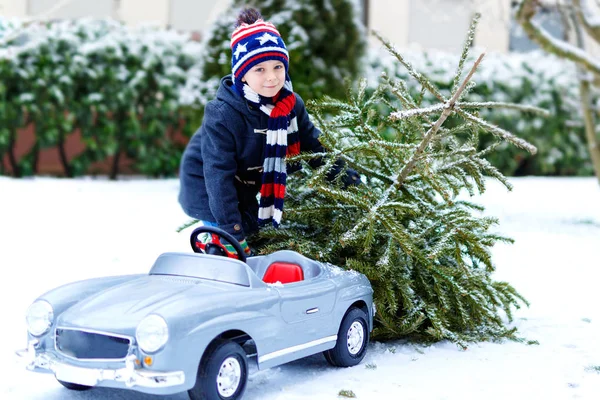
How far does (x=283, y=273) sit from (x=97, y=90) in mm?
7285

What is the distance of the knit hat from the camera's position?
154 inches

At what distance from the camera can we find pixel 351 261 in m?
4.07

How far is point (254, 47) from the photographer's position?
12.8 ft

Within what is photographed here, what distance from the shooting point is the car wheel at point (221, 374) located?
9.97 ft

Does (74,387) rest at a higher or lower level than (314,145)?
lower

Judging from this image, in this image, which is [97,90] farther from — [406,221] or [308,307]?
[308,307]

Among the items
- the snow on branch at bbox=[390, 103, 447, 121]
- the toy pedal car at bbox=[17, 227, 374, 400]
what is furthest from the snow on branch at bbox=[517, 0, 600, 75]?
the toy pedal car at bbox=[17, 227, 374, 400]

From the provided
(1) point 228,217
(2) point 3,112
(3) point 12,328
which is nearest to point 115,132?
(2) point 3,112

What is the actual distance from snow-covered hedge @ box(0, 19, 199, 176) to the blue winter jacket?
581 centimetres

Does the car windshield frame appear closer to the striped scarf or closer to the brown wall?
the striped scarf

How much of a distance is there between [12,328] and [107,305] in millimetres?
1609

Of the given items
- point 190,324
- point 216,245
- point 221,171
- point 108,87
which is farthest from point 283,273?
point 108,87

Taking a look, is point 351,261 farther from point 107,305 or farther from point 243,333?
point 107,305

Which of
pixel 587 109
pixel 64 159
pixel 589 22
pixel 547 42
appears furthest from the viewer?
pixel 64 159
